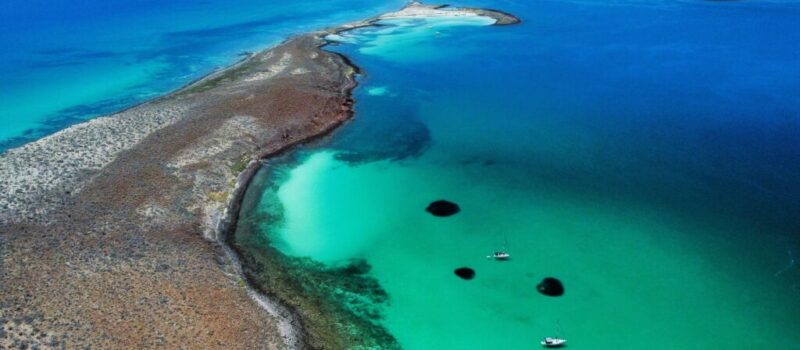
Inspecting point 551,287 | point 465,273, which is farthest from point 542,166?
point 465,273

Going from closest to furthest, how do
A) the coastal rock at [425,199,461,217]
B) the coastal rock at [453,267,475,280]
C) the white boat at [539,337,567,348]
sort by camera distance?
the white boat at [539,337,567,348] < the coastal rock at [453,267,475,280] < the coastal rock at [425,199,461,217]

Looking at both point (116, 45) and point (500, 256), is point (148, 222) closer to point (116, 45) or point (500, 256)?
point (500, 256)

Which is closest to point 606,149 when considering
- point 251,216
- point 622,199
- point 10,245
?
point 622,199

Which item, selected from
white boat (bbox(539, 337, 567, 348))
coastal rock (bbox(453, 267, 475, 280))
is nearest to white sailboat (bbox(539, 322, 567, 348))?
white boat (bbox(539, 337, 567, 348))

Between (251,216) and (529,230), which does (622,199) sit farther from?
(251,216)

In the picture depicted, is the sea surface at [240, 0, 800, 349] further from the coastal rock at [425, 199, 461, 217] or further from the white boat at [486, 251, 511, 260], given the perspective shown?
the coastal rock at [425, 199, 461, 217]

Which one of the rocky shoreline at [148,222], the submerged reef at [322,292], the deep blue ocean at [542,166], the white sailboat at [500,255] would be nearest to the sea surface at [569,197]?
the deep blue ocean at [542,166]
